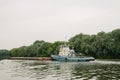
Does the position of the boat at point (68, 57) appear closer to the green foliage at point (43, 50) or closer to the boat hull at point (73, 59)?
the boat hull at point (73, 59)

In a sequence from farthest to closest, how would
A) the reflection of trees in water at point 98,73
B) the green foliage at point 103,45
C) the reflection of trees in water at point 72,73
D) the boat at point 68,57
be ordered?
the green foliage at point 103,45 < the boat at point 68,57 < the reflection of trees in water at point 72,73 < the reflection of trees in water at point 98,73

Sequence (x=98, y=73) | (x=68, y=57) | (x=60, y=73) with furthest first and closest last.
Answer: (x=68, y=57) < (x=60, y=73) < (x=98, y=73)

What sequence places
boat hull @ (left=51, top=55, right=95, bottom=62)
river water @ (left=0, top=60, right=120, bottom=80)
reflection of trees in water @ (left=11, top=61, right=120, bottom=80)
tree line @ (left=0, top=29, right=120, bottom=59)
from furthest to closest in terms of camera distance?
tree line @ (left=0, top=29, right=120, bottom=59)
boat hull @ (left=51, top=55, right=95, bottom=62)
reflection of trees in water @ (left=11, top=61, right=120, bottom=80)
river water @ (left=0, top=60, right=120, bottom=80)

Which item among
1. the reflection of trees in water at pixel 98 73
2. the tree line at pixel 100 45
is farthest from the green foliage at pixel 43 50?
the reflection of trees in water at pixel 98 73

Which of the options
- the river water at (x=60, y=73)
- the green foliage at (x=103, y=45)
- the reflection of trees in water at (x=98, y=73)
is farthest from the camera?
the green foliage at (x=103, y=45)

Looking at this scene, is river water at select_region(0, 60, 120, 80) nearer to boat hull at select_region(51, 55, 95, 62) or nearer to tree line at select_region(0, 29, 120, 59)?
boat hull at select_region(51, 55, 95, 62)

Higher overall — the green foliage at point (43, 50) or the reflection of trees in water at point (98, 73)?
the green foliage at point (43, 50)

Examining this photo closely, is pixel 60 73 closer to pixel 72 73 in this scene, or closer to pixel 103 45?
pixel 72 73

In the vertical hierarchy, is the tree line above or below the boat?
above

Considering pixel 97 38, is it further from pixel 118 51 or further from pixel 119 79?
pixel 119 79

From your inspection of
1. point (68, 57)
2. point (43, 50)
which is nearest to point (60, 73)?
point (68, 57)

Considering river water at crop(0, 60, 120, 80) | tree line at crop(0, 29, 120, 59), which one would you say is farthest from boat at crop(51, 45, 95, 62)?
river water at crop(0, 60, 120, 80)

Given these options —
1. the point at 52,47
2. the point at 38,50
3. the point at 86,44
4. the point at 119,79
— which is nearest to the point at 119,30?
the point at 86,44

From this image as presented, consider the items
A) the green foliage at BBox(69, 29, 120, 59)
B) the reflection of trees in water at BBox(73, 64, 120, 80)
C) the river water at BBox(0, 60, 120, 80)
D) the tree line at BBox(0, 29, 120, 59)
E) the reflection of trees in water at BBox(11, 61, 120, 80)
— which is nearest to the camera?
the river water at BBox(0, 60, 120, 80)
